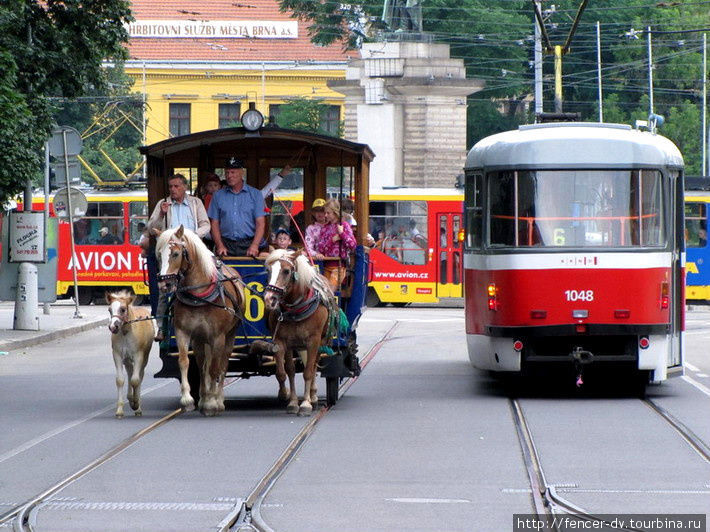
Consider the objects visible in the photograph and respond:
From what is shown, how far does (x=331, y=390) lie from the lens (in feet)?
51.9

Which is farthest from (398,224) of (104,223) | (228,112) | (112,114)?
(228,112)

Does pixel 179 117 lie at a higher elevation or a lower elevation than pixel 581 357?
higher

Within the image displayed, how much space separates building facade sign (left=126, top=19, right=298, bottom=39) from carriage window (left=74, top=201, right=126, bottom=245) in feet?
135

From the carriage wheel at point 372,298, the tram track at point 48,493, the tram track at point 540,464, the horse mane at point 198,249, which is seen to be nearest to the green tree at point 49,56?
the horse mane at point 198,249

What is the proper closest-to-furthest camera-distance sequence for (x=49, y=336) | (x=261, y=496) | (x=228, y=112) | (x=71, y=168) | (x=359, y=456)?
(x=261, y=496) → (x=359, y=456) → (x=49, y=336) → (x=71, y=168) → (x=228, y=112)

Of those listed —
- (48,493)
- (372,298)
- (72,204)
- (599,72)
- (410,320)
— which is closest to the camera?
(48,493)

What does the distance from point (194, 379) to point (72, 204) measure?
15.3 m

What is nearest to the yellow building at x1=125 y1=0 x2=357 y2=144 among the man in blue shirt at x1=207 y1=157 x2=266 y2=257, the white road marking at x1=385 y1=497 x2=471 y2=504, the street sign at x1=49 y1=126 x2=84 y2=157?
the street sign at x1=49 y1=126 x2=84 y2=157

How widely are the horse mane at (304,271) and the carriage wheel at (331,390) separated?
0.94 metres

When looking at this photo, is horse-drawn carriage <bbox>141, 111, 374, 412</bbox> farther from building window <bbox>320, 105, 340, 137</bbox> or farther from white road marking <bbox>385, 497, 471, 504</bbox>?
building window <bbox>320, 105, 340, 137</bbox>

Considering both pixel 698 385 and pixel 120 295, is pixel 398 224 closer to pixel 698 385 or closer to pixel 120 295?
pixel 698 385

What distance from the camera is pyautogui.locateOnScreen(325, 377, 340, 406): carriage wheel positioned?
1570 cm

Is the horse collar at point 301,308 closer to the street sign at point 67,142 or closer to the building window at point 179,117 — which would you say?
the street sign at point 67,142

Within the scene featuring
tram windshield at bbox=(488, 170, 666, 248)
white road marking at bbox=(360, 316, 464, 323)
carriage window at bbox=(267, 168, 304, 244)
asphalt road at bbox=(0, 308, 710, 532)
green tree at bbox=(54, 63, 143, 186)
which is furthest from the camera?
green tree at bbox=(54, 63, 143, 186)
